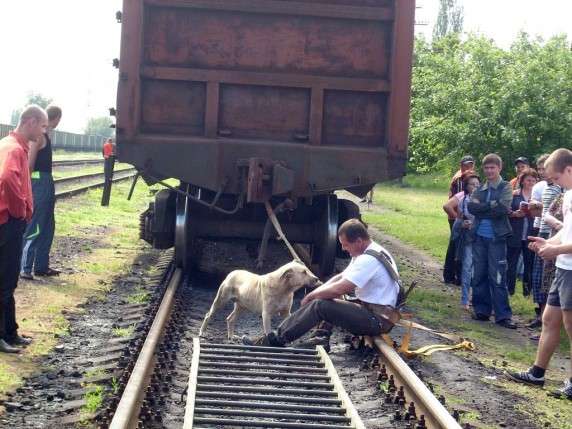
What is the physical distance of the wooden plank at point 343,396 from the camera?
5906mm

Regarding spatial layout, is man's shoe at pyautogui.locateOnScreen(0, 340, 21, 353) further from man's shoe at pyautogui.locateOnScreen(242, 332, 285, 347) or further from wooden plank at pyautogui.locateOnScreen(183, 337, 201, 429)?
man's shoe at pyautogui.locateOnScreen(242, 332, 285, 347)

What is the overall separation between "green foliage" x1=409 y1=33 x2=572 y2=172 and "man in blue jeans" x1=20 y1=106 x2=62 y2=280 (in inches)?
460

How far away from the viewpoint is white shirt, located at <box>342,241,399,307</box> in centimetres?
791

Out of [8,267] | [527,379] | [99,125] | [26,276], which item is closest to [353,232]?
[527,379]

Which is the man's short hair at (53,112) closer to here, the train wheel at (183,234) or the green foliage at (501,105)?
the train wheel at (183,234)

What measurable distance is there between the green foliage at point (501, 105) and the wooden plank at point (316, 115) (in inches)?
411

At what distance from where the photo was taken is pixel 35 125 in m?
7.90

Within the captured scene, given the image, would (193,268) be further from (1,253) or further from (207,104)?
(1,253)

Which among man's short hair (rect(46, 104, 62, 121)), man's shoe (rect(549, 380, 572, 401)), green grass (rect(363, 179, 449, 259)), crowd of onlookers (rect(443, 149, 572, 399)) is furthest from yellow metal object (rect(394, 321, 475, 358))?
green grass (rect(363, 179, 449, 259))

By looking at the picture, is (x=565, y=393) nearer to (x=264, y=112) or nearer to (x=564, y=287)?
(x=564, y=287)

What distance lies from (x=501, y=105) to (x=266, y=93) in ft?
37.8

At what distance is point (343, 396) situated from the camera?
6.45m

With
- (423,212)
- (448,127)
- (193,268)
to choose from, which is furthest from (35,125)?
(423,212)

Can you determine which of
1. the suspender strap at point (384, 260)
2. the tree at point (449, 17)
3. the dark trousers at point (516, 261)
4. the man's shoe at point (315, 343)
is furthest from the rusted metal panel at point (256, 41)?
the tree at point (449, 17)
